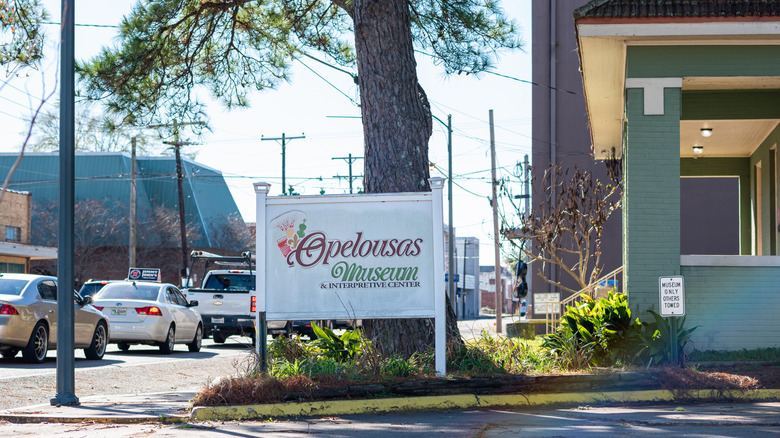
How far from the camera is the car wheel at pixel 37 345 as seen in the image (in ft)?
48.6

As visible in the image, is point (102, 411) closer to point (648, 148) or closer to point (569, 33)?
point (648, 148)

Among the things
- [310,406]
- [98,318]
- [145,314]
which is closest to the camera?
[310,406]

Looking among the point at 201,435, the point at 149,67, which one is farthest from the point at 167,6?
the point at 201,435

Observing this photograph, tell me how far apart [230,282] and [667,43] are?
1491cm

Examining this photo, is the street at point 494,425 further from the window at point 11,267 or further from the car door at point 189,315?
the window at point 11,267

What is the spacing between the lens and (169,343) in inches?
777

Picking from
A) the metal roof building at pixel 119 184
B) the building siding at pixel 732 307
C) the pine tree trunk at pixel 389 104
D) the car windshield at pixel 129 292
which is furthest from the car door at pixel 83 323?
the metal roof building at pixel 119 184

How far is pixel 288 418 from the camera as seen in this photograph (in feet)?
28.3

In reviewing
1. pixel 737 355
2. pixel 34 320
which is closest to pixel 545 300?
pixel 737 355

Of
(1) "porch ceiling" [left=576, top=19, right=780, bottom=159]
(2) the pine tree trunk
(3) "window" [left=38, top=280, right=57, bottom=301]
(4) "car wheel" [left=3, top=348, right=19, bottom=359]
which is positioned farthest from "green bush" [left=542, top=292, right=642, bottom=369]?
(4) "car wheel" [left=3, top=348, right=19, bottom=359]

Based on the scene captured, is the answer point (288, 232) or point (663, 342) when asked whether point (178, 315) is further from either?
point (663, 342)

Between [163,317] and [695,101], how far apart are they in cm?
1166

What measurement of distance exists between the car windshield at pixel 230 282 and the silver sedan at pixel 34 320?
23.4 feet

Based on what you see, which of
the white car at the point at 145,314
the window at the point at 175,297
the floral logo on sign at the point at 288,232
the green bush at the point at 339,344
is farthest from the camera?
the window at the point at 175,297
